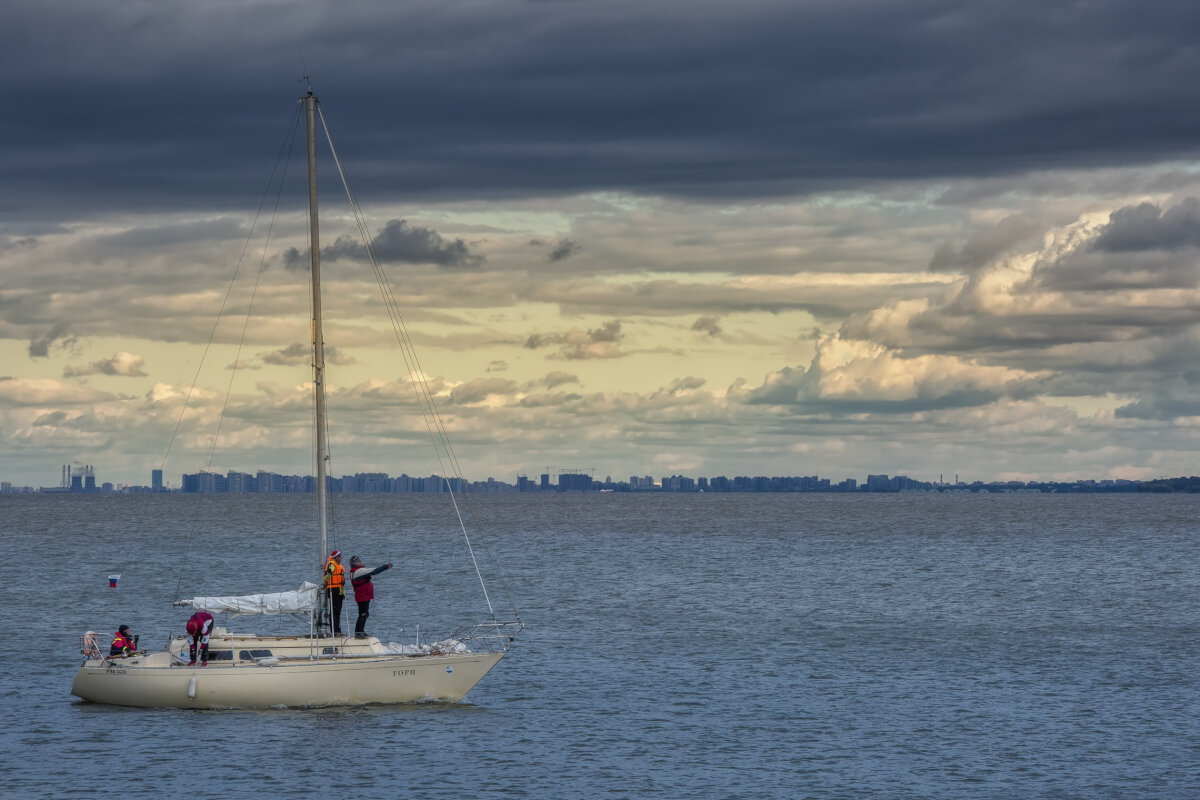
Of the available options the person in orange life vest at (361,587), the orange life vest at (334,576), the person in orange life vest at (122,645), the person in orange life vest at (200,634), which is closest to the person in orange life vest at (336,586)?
the orange life vest at (334,576)

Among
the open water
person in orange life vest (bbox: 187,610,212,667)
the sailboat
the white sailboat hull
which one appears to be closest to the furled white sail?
the sailboat

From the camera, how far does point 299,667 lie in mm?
47750

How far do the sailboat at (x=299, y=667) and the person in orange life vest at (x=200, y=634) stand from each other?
255 mm

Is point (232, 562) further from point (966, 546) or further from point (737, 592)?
point (966, 546)

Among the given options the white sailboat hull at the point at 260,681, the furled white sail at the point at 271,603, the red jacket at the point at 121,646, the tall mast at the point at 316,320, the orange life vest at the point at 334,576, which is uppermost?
the tall mast at the point at 316,320

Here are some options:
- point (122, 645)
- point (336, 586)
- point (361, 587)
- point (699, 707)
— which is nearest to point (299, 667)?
point (336, 586)

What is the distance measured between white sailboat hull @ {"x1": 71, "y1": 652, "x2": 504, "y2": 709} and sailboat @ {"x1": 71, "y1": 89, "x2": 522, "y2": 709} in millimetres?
33

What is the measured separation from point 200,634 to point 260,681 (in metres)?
2.52

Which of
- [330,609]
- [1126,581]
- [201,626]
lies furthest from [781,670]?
[1126,581]

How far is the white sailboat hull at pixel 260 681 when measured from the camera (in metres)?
47.8

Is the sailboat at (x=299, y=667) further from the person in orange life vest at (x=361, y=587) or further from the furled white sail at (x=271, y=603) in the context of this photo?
the person in orange life vest at (x=361, y=587)

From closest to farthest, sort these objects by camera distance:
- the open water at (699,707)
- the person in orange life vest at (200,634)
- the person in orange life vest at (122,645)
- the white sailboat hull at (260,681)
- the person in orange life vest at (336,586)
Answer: the open water at (699,707), the person in orange life vest at (200,634), the white sailboat hull at (260,681), the person in orange life vest at (122,645), the person in orange life vest at (336,586)

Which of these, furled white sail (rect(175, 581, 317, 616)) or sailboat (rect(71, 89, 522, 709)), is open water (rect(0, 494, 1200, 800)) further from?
furled white sail (rect(175, 581, 317, 616))

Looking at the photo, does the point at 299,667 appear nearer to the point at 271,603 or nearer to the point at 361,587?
the point at 271,603
